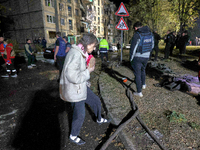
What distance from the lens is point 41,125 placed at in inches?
121

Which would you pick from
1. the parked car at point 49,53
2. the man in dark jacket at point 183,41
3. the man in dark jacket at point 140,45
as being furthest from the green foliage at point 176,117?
the parked car at point 49,53

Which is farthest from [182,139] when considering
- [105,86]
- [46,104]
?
[46,104]

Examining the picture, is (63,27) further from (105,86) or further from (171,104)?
(171,104)

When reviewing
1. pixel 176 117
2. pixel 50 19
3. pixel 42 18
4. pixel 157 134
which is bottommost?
pixel 157 134

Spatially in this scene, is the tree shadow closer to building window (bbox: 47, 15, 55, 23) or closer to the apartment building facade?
the apartment building facade

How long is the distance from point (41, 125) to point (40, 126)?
0.04 metres

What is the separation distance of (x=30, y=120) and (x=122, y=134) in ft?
7.76

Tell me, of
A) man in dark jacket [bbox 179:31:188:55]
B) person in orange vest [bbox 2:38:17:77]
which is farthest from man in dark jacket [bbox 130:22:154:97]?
man in dark jacket [bbox 179:31:188:55]

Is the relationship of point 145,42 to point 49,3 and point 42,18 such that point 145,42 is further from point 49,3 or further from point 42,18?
point 49,3

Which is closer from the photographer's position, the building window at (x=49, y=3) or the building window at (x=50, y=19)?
the building window at (x=49, y=3)

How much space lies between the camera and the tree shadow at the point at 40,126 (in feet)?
8.17

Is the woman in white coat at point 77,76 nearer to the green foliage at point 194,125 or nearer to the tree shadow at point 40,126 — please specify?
the tree shadow at point 40,126

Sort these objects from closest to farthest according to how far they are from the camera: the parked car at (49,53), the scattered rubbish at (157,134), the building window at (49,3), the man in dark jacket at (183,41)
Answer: the scattered rubbish at (157,134), the man in dark jacket at (183,41), the parked car at (49,53), the building window at (49,3)

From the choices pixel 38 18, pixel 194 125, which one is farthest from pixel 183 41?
A: pixel 38 18
